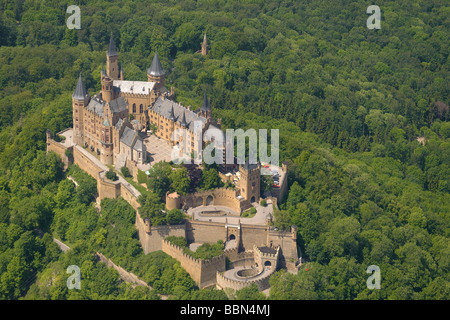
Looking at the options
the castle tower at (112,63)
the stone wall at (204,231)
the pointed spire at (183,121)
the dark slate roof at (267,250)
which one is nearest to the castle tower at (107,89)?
the castle tower at (112,63)

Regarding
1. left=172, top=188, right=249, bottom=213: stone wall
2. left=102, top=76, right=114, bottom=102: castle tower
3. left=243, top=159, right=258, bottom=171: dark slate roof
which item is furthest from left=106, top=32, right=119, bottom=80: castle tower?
left=243, top=159, right=258, bottom=171: dark slate roof

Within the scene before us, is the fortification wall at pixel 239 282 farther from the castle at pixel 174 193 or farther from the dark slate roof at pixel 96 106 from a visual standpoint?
the dark slate roof at pixel 96 106

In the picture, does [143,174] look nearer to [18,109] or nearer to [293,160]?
[293,160]

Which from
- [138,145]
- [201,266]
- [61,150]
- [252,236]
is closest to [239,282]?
[201,266]

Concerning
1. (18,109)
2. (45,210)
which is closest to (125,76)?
(18,109)

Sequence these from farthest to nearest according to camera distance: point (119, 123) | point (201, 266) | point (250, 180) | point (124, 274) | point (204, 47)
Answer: point (204, 47) → point (119, 123) → point (250, 180) → point (124, 274) → point (201, 266)

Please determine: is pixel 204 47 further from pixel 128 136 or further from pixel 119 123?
pixel 128 136
